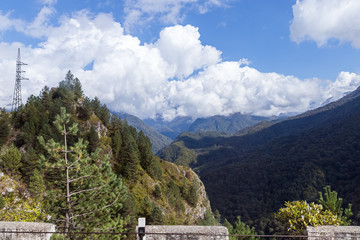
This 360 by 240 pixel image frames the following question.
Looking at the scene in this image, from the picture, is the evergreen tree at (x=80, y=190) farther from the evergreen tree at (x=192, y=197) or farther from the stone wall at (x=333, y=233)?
the evergreen tree at (x=192, y=197)

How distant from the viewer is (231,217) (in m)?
154

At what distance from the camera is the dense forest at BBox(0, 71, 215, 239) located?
572 inches

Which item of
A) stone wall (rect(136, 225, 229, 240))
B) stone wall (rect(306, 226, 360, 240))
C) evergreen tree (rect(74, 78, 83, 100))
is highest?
evergreen tree (rect(74, 78, 83, 100))

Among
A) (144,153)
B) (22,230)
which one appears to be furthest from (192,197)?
(22,230)

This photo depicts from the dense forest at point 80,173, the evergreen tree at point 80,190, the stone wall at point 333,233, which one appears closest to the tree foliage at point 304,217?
the stone wall at point 333,233

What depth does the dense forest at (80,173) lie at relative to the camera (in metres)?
14.5

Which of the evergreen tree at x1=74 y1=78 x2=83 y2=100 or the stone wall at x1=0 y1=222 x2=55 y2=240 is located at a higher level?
the evergreen tree at x1=74 y1=78 x2=83 y2=100

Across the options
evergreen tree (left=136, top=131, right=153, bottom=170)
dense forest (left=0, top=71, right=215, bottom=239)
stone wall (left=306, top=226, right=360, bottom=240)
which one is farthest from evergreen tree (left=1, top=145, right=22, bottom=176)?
stone wall (left=306, top=226, right=360, bottom=240)

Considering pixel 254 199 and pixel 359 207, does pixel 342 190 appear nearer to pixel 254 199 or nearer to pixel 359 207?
pixel 359 207

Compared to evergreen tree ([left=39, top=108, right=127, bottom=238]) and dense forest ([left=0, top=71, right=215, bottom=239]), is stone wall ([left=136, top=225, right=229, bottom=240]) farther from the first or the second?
evergreen tree ([left=39, top=108, right=127, bottom=238])

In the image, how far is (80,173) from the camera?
48.1 ft

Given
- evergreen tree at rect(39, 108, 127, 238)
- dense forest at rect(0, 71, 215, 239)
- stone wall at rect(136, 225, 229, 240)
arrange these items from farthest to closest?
1. dense forest at rect(0, 71, 215, 239)
2. evergreen tree at rect(39, 108, 127, 238)
3. stone wall at rect(136, 225, 229, 240)

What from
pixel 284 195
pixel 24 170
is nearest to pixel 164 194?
pixel 24 170

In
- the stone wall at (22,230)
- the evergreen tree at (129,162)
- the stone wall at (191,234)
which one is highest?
the evergreen tree at (129,162)
